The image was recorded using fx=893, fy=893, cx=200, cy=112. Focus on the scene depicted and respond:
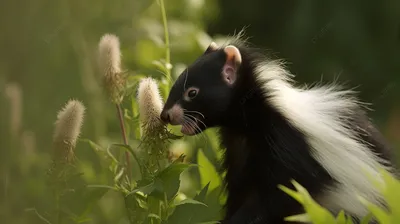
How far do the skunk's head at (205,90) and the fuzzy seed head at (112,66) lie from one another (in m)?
0.13

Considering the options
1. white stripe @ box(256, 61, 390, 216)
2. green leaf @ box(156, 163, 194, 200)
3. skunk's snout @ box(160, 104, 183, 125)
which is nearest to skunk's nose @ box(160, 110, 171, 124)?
skunk's snout @ box(160, 104, 183, 125)

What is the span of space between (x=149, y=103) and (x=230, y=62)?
12.5 inches

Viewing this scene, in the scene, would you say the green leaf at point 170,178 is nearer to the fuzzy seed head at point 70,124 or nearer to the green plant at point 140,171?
the green plant at point 140,171

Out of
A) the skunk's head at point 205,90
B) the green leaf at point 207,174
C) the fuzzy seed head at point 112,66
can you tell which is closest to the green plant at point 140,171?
the fuzzy seed head at point 112,66

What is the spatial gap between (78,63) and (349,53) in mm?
1407

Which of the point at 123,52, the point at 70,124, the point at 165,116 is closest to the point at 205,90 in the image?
the point at 165,116

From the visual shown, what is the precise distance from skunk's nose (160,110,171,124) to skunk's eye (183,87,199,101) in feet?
0.25

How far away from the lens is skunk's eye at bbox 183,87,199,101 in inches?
80.0

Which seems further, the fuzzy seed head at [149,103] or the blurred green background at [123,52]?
the blurred green background at [123,52]

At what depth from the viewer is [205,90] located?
2.06 m

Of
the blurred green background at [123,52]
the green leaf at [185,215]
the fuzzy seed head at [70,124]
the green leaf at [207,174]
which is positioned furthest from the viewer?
the blurred green background at [123,52]

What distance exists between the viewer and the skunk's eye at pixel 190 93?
80.0 inches

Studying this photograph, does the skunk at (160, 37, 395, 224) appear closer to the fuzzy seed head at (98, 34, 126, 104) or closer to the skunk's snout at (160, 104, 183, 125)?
the skunk's snout at (160, 104, 183, 125)

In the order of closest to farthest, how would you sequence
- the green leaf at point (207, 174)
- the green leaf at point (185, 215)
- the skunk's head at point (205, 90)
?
the green leaf at point (185, 215) → the skunk's head at point (205, 90) → the green leaf at point (207, 174)
